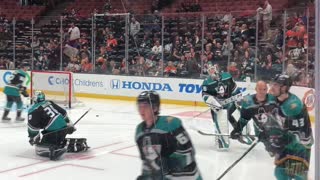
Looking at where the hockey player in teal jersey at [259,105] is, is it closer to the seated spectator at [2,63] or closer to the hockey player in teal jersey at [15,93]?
the hockey player in teal jersey at [15,93]

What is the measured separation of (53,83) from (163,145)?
519cm

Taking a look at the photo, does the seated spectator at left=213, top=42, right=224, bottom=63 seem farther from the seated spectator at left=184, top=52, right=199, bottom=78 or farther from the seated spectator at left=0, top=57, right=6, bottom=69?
the seated spectator at left=0, top=57, right=6, bottom=69

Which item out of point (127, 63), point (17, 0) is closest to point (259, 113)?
point (127, 63)

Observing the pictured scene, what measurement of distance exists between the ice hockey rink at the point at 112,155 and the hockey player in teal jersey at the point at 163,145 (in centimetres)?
14

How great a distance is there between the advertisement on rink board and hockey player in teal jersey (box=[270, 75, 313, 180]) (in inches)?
1.4

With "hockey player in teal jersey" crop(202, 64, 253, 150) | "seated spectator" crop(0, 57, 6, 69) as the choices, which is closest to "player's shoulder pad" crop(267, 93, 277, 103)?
"hockey player in teal jersey" crop(202, 64, 253, 150)

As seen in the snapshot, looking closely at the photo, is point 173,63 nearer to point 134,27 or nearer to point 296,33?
point 134,27

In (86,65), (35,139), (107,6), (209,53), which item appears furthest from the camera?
(86,65)

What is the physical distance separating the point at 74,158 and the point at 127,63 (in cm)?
98

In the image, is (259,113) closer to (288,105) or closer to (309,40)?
(288,105)

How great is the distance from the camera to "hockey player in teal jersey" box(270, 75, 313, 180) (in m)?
1.62

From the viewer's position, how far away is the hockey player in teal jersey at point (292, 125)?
162 cm

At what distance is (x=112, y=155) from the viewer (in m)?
3.49

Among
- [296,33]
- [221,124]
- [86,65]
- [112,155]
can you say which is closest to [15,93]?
[86,65]
